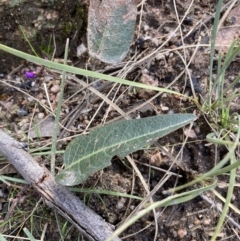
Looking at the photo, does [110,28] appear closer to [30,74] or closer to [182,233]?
[30,74]

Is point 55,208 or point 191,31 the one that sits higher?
point 191,31

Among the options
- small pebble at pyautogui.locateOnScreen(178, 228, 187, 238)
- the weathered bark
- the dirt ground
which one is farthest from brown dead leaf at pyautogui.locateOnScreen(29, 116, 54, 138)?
small pebble at pyautogui.locateOnScreen(178, 228, 187, 238)

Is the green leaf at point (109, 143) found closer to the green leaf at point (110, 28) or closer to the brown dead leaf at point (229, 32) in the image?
the green leaf at point (110, 28)

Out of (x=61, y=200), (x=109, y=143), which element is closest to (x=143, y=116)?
(x=109, y=143)

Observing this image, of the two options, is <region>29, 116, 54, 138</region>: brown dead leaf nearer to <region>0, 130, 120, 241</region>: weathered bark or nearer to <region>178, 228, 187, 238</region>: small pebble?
<region>0, 130, 120, 241</region>: weathered bark

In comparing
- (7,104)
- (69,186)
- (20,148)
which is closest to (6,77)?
(7,104)

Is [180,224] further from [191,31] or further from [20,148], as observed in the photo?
[191,31]

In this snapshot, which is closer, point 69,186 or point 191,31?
point 69,186
